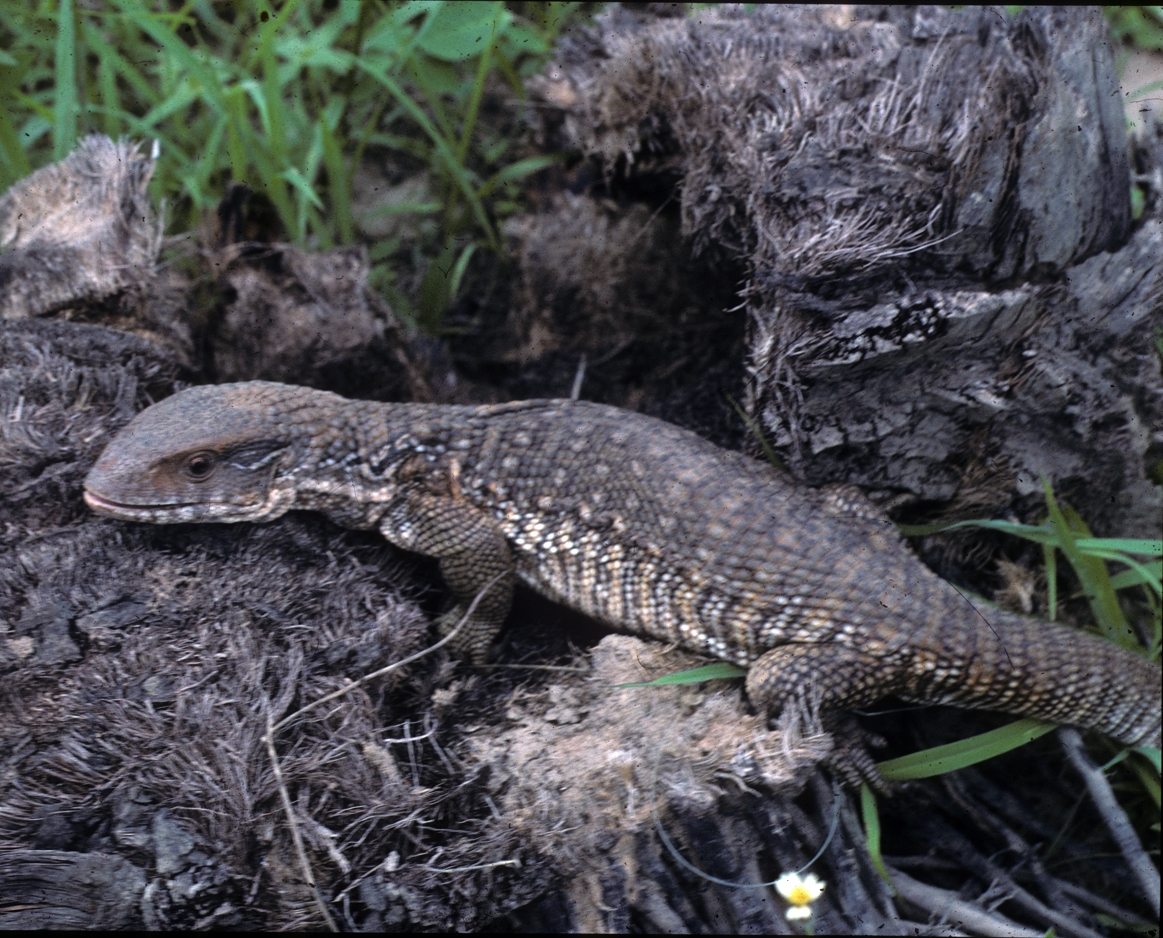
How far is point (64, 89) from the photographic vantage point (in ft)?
13.4

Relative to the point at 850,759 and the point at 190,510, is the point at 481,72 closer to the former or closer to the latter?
the point at 190,510

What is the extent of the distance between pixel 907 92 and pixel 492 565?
2384mm

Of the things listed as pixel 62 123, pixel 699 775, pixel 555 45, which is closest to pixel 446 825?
pixel 699 775

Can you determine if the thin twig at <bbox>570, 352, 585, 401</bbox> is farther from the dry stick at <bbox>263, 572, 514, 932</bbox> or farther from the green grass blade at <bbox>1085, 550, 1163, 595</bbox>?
the green grass blade at <bbox>1085, 550, 1163, 595</bbox>

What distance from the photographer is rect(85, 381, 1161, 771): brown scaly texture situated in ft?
9.46

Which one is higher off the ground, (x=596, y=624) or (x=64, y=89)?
(x=64, y=89)

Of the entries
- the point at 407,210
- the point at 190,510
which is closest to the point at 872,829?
the point at 190,510

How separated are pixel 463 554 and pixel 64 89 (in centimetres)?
307

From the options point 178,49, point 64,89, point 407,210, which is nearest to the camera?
point 178,49

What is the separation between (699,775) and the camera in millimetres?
2502

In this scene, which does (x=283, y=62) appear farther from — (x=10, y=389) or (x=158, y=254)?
(x=10, y=389)

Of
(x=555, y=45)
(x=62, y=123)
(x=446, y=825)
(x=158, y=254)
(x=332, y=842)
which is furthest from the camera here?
(x=555, y=45)

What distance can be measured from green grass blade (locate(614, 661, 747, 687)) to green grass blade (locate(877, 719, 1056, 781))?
0.60m

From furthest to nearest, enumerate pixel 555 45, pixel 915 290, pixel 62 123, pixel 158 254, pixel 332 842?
pixel 555 45 → pixel 62 123 → pixel 158 254 → pixel 915 290 → pixel 332 842
